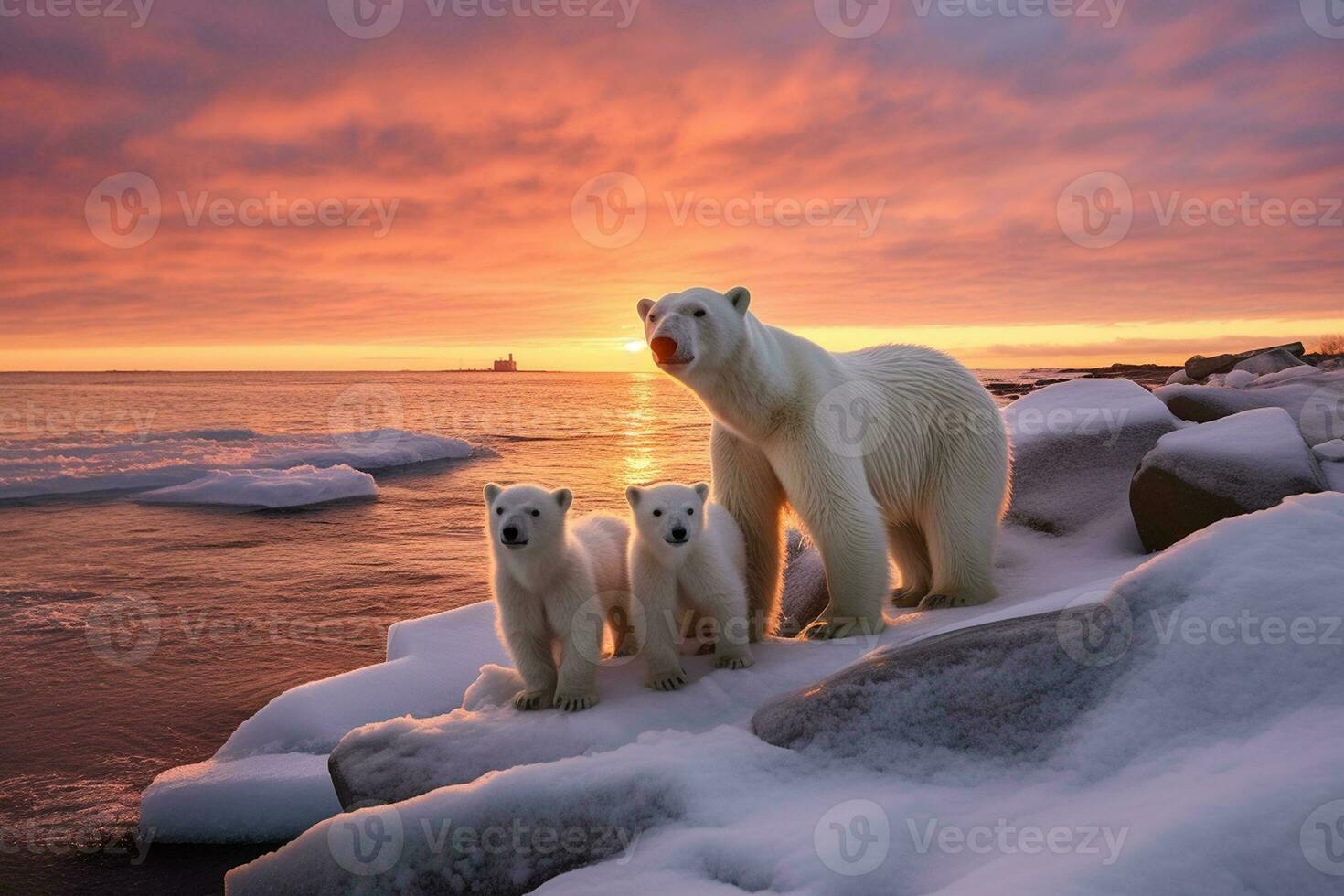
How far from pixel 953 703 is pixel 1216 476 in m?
3.62

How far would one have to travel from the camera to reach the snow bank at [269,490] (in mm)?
15352

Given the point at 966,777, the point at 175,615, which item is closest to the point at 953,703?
the point at 966,777

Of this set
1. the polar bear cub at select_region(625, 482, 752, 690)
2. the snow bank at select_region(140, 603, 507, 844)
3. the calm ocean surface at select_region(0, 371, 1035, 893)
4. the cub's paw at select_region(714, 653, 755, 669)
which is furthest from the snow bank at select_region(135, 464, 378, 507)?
the cub's paw at select_region(714, 653, 755, 669)

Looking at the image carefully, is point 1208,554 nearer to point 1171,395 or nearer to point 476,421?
point 1171,395

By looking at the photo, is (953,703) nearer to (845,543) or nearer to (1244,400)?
(845,543)

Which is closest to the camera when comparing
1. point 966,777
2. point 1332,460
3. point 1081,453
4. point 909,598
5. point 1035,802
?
point 1035,802

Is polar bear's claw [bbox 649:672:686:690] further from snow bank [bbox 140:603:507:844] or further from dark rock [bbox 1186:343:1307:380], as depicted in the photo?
dark rock [bbox 1186:343:1307:380]

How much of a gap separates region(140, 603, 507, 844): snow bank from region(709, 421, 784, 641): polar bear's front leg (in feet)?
6.55

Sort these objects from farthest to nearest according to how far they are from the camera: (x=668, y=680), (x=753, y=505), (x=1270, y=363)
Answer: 1. (x=1270, y=363)
2. (x=753, y=505)
3. (x=668, y=680)

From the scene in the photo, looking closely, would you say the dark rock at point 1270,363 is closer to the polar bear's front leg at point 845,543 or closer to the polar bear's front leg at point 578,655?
the polar bear's front leg at point 845,543

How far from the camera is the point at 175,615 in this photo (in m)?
8.31

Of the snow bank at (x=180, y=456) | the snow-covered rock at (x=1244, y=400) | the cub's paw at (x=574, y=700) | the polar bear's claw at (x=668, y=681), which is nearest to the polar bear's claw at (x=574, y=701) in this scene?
the cub's paw at (x=574, y=700)

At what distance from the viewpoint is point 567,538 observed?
154 inches

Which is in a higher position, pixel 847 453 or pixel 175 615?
pixel 847 453
